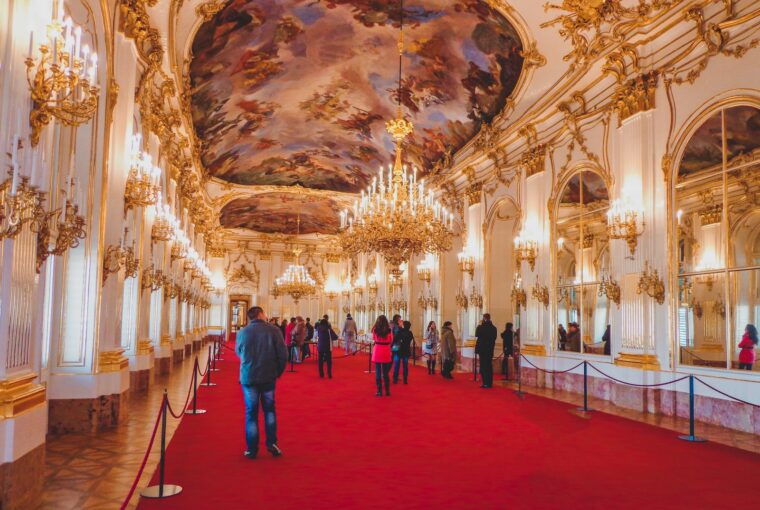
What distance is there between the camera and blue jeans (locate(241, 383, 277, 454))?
20.3 ft

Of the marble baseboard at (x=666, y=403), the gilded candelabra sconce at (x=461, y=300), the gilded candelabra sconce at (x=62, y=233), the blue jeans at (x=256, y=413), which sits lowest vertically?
the marble baseboard at (x=666, y=403)

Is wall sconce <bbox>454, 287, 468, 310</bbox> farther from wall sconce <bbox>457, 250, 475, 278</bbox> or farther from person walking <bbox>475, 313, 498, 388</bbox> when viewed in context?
person walking <bbox>475, 313, 498, 388</bbox>

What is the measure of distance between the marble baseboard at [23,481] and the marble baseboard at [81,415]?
8.47 ft

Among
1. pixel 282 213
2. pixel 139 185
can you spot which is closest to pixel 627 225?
pixel 139 185

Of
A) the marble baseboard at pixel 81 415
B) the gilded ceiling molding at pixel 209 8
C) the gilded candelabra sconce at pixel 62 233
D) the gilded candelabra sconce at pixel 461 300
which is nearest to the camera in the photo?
the gilded candelabra sconce at pixel 62 233

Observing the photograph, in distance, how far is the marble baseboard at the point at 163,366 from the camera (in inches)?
534

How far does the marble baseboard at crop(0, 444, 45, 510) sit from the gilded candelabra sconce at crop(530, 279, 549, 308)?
10.4m

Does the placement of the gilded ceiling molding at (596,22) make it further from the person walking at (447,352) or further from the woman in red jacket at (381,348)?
the person walking at (447,352)

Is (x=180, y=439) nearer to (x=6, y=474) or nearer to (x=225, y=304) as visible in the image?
(x=6, y=474)

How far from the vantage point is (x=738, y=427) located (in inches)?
313

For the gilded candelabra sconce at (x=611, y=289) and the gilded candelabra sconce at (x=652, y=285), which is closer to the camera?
the gilded candelabra sconce at (x=652, y=285)

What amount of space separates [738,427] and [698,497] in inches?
136

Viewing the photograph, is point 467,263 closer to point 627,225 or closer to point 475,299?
point 475,299

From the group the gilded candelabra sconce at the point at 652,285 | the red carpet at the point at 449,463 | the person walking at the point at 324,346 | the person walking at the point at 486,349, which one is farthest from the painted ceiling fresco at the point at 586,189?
the person walking at the point at 324,346
